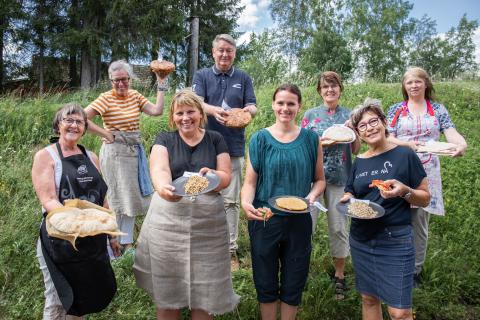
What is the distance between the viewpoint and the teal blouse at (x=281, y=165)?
245 cm

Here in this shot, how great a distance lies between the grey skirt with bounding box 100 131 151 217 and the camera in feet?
11.8

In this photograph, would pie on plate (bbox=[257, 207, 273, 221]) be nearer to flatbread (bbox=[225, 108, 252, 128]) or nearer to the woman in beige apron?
the woman in beige apron

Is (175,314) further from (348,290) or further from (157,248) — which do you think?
(348,290)

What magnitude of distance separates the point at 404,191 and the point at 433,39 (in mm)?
50230

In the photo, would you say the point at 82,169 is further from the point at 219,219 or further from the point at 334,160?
the point at 334,160

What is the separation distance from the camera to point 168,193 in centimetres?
212

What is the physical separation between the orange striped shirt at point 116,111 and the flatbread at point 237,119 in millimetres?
1009

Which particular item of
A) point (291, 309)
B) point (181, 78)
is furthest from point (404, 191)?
point (181, 78)

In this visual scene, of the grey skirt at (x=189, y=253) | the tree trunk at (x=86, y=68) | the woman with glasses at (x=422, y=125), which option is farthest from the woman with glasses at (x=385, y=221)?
the tree trunk at (x=86, y=68)

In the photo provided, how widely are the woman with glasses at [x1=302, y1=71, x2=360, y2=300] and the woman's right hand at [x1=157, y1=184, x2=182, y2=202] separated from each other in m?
1.40

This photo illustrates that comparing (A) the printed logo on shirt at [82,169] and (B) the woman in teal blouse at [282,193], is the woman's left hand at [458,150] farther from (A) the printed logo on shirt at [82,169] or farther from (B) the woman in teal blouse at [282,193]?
(A) the printed logo on shirt at [82,169]

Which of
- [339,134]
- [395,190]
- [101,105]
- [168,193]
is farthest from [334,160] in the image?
[101,105]

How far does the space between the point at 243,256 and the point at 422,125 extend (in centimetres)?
221

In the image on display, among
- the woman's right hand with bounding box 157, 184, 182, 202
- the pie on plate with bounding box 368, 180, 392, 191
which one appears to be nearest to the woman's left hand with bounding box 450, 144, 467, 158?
the pie on plate with bounding box 368, 180, 392, 191
